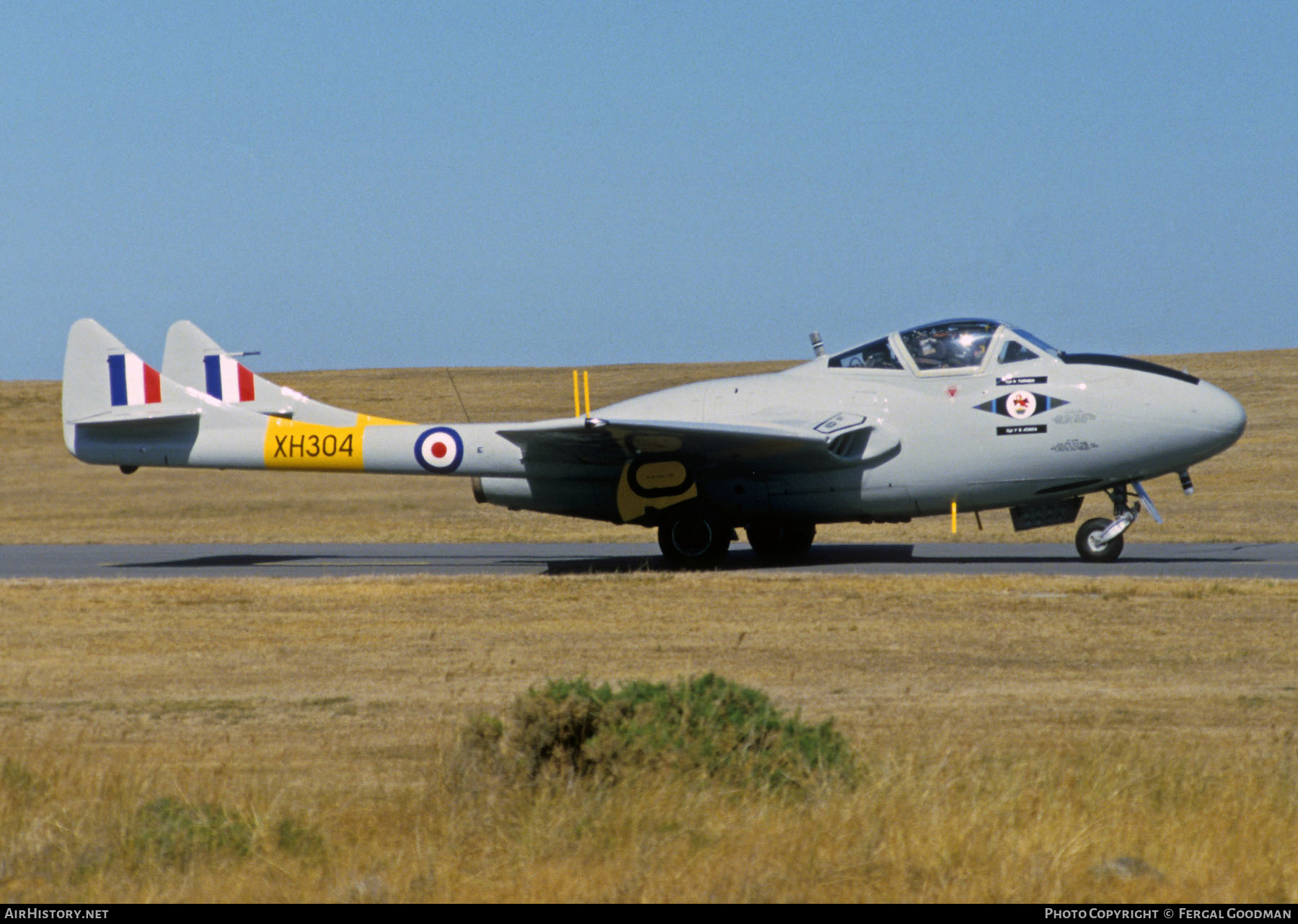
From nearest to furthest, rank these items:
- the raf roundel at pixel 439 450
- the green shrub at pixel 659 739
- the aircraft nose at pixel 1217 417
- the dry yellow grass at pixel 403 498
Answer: the green shrub at pixel 659 739
the aircraft nose at pixel 1217 417
the raf roundel at pixel 439 450
the dry yellow grass at pixel 403 498

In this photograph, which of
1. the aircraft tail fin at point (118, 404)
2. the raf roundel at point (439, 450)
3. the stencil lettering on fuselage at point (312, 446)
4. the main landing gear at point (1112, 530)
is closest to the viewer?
the main landing gear at point (1112, 530)

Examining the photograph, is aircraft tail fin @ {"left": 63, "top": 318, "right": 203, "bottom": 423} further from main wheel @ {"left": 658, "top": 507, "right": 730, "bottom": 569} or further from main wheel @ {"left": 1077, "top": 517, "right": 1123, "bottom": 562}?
main wheel @ {"left": 1077, "top": 517, "right": 1123, "bottom": 562}

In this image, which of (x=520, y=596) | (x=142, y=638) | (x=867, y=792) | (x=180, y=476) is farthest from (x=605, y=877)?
(x=180, y=476)

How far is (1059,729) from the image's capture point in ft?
24.4

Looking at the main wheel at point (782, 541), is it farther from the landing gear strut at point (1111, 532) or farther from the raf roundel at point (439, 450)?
the raf roundel at point (439, 450)

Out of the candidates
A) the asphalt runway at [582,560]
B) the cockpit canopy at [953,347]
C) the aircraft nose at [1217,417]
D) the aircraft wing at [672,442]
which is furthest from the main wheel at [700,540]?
the aircraft nose at [1217,417]

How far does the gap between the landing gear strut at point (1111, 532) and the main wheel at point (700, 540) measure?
4.58m

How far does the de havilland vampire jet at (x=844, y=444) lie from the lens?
53.9 ft

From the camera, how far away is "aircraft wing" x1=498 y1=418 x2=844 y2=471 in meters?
16.4

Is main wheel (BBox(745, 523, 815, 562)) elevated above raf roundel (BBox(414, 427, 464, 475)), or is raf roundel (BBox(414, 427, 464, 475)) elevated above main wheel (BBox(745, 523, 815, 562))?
raf roundel (BBox(414, 427, 464, 475))

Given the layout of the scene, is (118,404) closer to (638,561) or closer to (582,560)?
(582,560)

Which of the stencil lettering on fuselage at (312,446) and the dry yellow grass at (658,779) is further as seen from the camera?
the stencil lettering on fuselage at (312,446)

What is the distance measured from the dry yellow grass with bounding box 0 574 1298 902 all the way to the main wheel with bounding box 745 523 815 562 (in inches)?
156

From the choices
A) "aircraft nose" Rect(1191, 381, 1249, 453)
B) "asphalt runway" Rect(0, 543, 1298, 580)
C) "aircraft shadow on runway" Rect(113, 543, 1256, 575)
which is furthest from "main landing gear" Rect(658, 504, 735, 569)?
"aircraft nose" Rect(1191, 381, 1249, 453)
